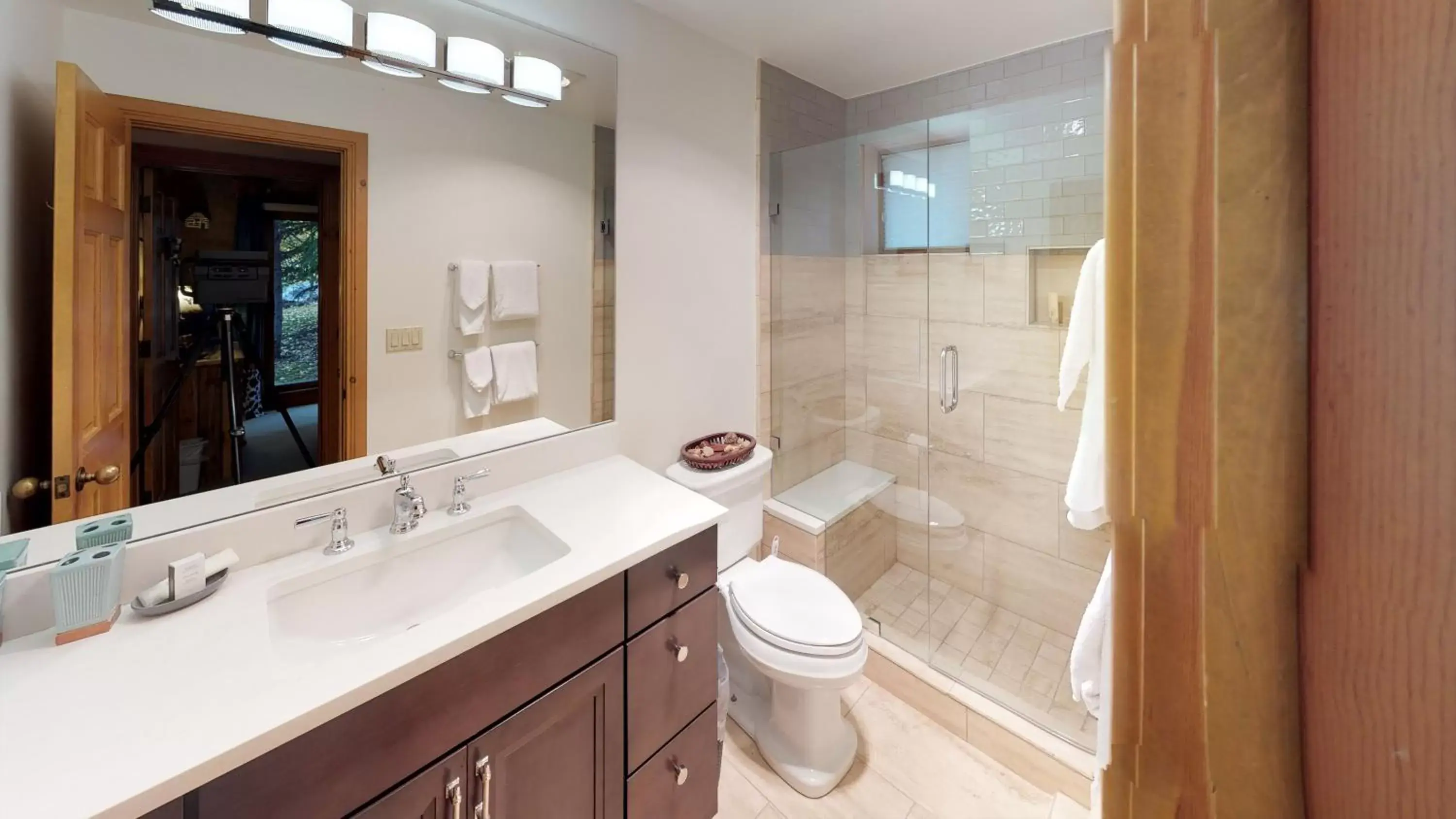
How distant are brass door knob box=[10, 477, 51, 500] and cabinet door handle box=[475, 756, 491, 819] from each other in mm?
921

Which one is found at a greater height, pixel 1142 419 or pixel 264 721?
pixel 1142 419

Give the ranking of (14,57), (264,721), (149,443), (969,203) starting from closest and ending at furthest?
(264,721), (14,57), (149,443), (969,203)

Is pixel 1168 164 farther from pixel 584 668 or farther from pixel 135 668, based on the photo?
pixel 135 668

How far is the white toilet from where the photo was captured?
156 cm

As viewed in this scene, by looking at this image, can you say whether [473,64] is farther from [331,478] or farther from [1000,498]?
[1000,498]

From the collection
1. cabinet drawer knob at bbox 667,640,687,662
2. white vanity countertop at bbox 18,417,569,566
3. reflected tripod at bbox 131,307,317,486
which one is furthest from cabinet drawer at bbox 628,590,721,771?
reflected tripod at bbox 131,307,317,486

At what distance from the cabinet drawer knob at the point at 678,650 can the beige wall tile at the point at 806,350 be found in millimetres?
1379

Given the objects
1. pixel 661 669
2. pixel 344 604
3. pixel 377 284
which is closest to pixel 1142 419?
pixel 661 669

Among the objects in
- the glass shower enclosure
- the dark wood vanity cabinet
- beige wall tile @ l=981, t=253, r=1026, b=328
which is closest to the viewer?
the dark wood vanity cabinet

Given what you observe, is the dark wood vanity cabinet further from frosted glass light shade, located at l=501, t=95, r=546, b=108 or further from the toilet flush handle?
frosted glass light shade, located at l=501, t=95, r=546, b=108

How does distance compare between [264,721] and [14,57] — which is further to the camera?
[14,57]

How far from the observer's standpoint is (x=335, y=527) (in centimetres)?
121

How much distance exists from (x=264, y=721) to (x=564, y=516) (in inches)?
26.8

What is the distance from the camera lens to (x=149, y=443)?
3.58ft
